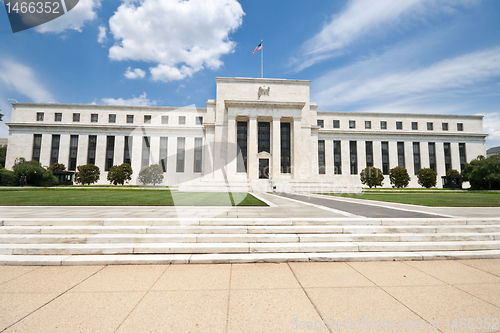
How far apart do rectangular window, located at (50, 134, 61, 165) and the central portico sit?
33203mm

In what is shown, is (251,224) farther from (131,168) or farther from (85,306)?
(131,168)

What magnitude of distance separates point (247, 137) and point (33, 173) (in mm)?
35062

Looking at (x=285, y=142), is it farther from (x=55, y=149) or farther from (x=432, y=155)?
(x=55, y=149)

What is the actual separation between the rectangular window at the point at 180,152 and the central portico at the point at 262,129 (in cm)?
787

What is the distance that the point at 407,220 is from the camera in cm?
737

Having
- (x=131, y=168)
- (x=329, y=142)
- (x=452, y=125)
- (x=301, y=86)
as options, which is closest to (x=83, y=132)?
(x=131, y=168)

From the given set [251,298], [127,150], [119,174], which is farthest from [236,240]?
[127,150]

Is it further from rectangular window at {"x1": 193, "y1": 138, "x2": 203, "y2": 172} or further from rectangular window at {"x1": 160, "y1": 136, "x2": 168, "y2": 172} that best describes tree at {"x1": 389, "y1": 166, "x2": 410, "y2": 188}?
rectangular window at {"x1": 160, "y1": 136, "x2": 168, "y2": 172}

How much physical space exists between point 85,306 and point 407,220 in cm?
856

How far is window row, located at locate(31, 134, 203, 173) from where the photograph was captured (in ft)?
163

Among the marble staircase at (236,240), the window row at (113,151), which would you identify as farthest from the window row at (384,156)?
Result: the marble staircase at (236,240)

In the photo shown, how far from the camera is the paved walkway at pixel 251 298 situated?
10.1 ft

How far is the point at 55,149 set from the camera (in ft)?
163

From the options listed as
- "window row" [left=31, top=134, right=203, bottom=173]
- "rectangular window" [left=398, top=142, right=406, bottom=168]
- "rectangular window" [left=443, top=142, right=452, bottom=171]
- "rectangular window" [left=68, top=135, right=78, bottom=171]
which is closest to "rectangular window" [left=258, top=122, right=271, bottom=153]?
"window row" [left=31, top=134, right=203, bottom=173]
